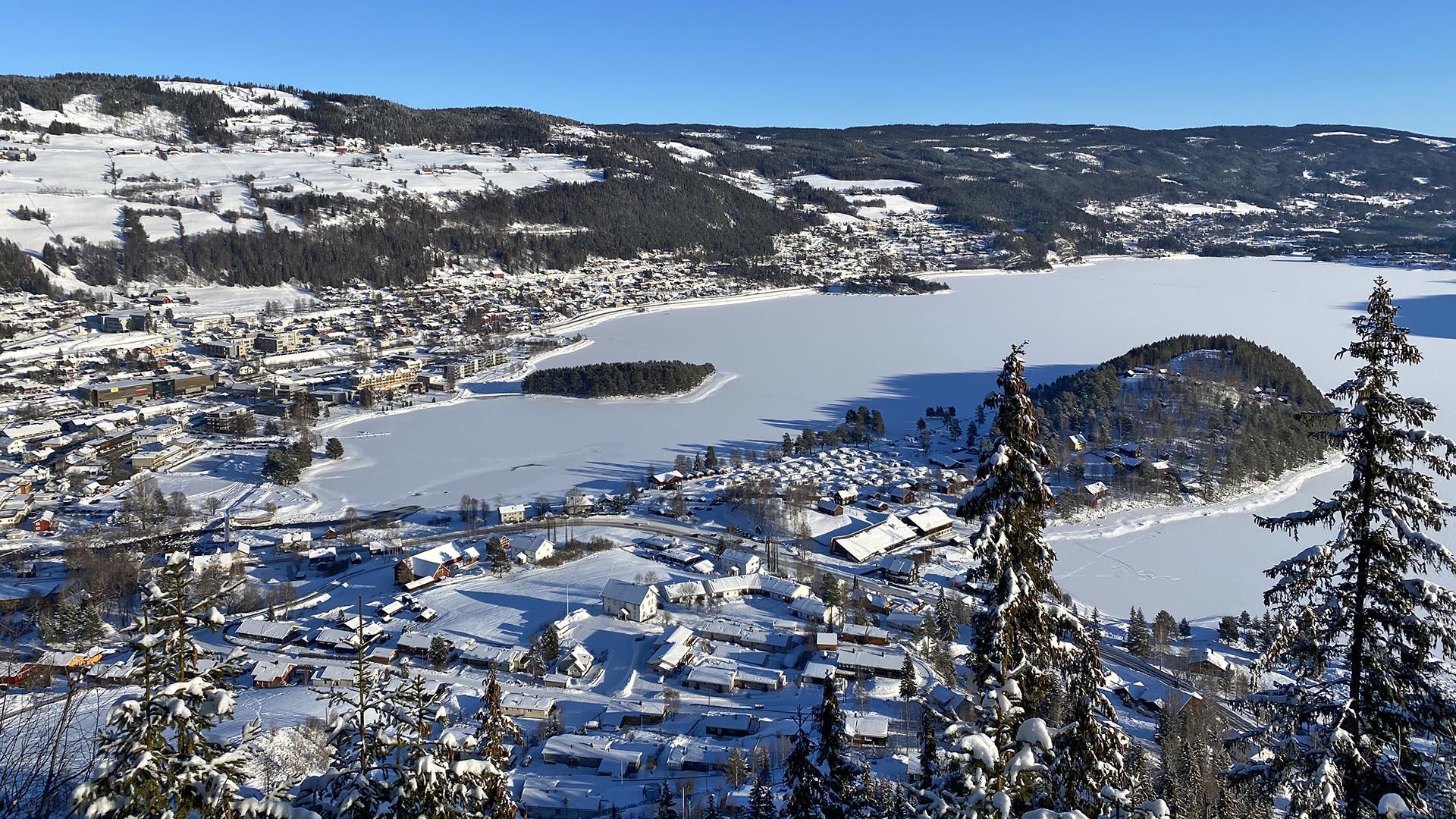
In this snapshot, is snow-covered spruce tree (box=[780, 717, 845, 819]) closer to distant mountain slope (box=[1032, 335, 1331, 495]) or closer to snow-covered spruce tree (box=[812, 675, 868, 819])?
snow-covered spruce tree (box=[812, 675, 868, 819])

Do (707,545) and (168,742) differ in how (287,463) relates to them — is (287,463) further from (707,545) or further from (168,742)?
(168,742)

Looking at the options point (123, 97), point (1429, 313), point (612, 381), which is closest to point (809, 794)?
point (612, 381)

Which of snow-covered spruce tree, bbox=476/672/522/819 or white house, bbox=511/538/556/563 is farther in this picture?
white house, bbox=511/538/556/563

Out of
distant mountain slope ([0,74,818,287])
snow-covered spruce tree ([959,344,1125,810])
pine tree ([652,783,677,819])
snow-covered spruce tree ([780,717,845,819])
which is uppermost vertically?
distant mountain slope ([0,74,818,287])

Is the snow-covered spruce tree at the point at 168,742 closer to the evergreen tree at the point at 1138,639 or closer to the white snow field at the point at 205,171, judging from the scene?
the evergreen tree at the point at 1138,639

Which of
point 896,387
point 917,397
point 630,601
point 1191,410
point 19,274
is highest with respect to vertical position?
point 19,274

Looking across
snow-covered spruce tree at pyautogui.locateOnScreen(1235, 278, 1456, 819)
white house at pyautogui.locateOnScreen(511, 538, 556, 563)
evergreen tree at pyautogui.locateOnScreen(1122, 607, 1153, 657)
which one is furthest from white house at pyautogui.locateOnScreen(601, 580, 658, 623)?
snow-covered spruce tree at pyautogui.locateOnScreen(1235, 278, 1456, 819)

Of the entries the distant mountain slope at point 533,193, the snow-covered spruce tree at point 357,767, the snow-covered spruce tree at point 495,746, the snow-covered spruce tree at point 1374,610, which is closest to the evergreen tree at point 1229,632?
the snow-covered spruce tree at point 1374,610

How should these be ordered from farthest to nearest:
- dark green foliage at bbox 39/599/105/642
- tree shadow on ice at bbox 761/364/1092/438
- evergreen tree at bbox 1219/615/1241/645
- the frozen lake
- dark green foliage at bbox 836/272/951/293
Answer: dark green foliage at bbox 836/272/951/293 → tree shadow on ice at bbox 761/364/1092/438 → the frozen lake → evergreen tree at bbox 1219/615/1241/645 → dark green foliage at bbox 39/599/105/642
